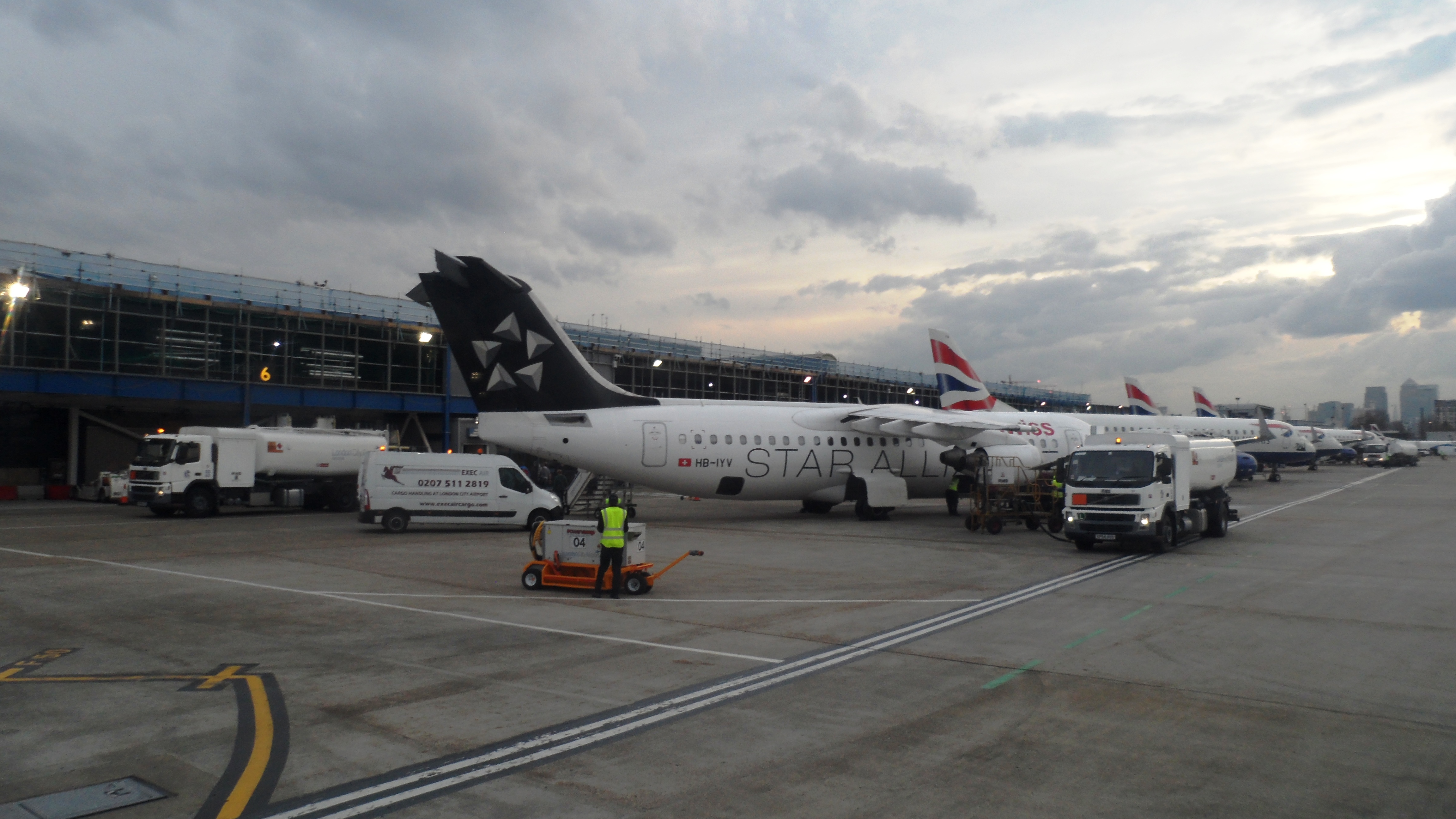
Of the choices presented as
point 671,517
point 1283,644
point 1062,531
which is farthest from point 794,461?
point 1283,644

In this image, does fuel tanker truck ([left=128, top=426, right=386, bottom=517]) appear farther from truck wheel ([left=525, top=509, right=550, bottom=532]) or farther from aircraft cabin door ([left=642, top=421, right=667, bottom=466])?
aircraft cabin door ([left=642, top=421, right=667, bottom=466])

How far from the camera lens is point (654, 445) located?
25875 millimetres

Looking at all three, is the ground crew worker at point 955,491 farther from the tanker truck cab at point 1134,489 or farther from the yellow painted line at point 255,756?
the yellow painted line at point 255,756

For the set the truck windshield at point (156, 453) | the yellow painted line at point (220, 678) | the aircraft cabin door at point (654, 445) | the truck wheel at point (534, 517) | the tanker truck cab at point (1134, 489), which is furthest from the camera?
the truck windshield at point (156, 453)

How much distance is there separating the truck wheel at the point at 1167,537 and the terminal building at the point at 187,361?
3238 centimetres

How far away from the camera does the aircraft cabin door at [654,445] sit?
25.8m

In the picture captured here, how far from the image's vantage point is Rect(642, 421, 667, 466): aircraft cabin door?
25.8 m

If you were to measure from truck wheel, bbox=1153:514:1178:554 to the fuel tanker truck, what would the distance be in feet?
94.8

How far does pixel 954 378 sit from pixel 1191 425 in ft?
76.0

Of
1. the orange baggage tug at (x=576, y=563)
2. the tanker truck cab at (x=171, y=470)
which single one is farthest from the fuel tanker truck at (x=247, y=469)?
the orange baggage tug at (x=576, y=563)

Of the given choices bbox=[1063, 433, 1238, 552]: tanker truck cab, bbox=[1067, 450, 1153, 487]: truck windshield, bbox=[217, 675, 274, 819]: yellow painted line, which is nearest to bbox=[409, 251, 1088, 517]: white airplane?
bbox=[1063, 433, 1238, 552]: tanker truck cab

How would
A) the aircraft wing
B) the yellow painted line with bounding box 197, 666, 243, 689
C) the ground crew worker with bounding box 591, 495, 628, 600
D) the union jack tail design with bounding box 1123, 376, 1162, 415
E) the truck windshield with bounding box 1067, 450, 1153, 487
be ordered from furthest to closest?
1. the union jack tail design with bounding box 1123, 376, 1162, 415
2. the aircraft wing
3. the truck windshield with bounding box 1067, 450, 1153, 487
4. the ground crew worker with bounding box 591, 495, 628, 600
5. the yellow painted line with bounding box 197, 666, 243, 689

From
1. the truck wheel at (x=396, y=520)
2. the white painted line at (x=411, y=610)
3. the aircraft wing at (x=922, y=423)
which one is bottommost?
the white painted line at (x=411, y=610)

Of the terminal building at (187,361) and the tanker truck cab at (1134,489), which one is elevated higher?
the terminal building at (187,361)
